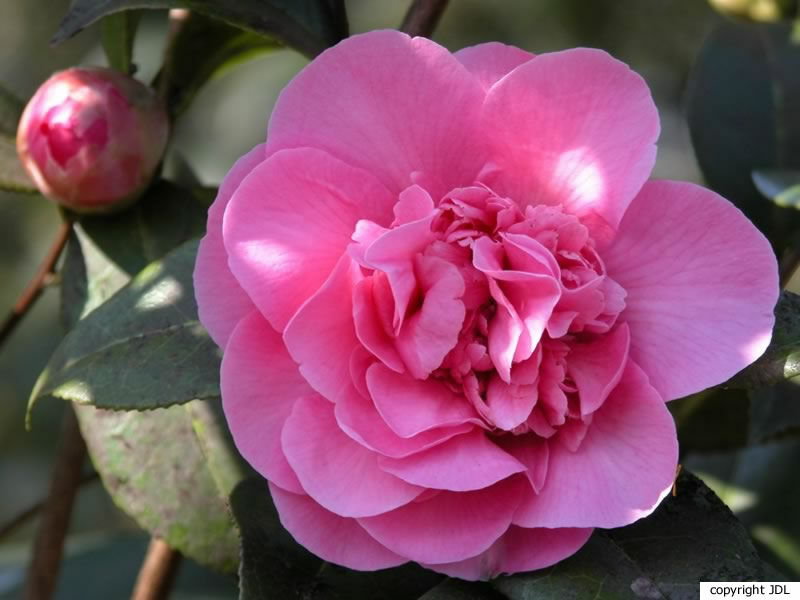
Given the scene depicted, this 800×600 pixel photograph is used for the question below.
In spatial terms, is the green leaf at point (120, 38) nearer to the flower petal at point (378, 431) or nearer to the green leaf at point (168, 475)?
the green leaf at point (168, 475)

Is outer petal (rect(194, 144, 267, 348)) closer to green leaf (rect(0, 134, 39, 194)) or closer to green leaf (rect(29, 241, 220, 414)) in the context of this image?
green leaf (rect(29, 241, 220, 414))

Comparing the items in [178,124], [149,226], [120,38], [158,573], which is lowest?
[178,124]

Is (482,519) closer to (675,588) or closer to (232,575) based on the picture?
(675,588)

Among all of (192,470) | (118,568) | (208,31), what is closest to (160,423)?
(192,470)

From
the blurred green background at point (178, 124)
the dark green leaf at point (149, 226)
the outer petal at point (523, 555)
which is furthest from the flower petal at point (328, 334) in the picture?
the blurred green background at point (178, 124)

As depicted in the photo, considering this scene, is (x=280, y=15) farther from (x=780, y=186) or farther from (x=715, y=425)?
(x=715, y=425)

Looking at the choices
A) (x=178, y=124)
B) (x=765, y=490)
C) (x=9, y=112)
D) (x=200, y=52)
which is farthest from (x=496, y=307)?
(x=178, y=124)
